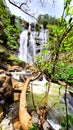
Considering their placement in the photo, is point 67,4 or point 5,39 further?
point 5,39

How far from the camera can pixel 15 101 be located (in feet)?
23.6

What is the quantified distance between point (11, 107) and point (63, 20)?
5475 millimetres

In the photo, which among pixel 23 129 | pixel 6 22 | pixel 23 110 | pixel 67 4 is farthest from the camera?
pixel 6 22

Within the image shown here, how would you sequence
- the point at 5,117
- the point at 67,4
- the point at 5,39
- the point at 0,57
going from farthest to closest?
the point at 5,39 → the point at 0,57 → the point at 5,117 → the point at 67,4

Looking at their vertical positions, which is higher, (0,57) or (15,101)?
(0,57)

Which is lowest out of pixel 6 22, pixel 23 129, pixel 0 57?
pixel 23 129

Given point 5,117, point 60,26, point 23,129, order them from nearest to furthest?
point 60,26
point 23,129
point 5,117

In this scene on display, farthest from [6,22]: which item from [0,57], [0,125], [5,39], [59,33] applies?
[59,33]

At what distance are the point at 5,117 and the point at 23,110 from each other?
58.1 inches

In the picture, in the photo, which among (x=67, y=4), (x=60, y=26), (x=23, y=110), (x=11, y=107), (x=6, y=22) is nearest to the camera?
(x=67, y=4)

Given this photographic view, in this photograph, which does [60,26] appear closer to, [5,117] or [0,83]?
[5,117]

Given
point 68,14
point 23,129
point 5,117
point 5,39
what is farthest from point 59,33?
point 5,39

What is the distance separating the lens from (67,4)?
4.98 ft

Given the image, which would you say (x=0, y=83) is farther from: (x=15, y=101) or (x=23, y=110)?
(x=23, y=110)
